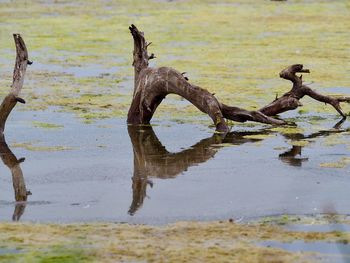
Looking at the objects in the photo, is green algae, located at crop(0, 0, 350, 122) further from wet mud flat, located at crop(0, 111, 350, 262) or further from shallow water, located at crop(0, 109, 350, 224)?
wet mud flat, located at crop(0, 111, 350, 262)

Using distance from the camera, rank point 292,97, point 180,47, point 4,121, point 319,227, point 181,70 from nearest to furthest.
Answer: point 319,227 < point 4,121 < point 292,97 < point 181,70 < point 180,47

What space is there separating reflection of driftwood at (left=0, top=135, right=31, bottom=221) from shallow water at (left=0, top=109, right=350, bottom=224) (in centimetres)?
6

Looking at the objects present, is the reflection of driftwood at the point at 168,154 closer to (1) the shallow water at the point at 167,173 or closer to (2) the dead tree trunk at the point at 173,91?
(1) the shallow water at the point at 167,173

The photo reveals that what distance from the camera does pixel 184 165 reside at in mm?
13477

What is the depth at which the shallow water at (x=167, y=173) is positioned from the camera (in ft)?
35.7

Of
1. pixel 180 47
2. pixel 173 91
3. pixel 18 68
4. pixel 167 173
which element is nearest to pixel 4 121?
pixel 18 68

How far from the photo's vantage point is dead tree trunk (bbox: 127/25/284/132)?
15594mm

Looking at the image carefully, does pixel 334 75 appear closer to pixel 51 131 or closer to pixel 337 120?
pixel 337 120

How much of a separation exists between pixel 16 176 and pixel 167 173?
6.30 ft

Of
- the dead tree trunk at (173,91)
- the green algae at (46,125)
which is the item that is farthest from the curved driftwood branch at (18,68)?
the dead tree trunk at (173,91)

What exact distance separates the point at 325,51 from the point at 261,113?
1055 centimetres

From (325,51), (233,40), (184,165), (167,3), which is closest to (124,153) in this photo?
(184,165)

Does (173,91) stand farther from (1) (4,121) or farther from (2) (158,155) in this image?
(1) (4,121)

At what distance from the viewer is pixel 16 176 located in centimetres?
1284
